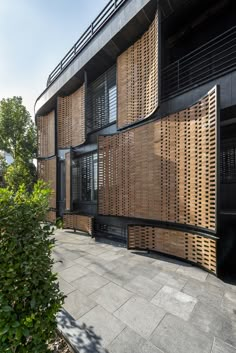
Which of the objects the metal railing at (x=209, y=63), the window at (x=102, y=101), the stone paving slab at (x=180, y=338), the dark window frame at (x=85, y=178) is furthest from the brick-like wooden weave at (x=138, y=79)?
the stone paving slab at (x=180, y=338)

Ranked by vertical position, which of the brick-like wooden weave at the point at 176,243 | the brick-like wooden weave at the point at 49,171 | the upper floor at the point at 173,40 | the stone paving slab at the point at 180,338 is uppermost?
the upper floor at the point at 173,40

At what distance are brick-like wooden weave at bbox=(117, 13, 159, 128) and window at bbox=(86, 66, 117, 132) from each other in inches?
40.8

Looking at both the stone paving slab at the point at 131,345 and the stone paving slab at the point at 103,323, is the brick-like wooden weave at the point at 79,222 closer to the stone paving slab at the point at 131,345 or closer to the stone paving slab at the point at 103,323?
the stone paving slab at the point at 103,323

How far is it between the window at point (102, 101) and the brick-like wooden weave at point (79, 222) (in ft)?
15.2

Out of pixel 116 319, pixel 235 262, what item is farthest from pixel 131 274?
pixel 235 262

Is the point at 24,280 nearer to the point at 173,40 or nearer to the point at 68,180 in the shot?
the point at 68,180

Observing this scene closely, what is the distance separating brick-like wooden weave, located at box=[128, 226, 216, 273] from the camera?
4.16 meters

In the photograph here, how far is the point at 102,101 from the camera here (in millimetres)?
8555

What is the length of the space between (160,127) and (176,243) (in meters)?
3.69

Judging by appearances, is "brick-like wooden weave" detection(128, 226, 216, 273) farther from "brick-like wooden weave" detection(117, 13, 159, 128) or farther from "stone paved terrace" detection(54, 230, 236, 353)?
"brick-like wooden weave" detection(117, 13, 159, 128)

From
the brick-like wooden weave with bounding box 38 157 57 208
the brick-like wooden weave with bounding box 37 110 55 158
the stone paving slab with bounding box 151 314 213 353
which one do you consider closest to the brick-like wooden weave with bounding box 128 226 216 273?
the stone paving slab with bounding box 151 314 213 353

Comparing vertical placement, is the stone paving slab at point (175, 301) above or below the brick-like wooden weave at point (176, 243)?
below

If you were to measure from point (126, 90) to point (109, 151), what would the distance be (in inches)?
100

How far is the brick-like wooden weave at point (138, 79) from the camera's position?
568 cm
